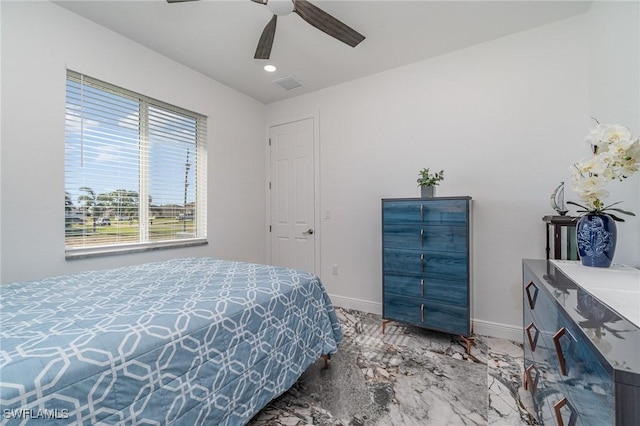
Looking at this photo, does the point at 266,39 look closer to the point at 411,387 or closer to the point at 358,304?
the point at 411,387

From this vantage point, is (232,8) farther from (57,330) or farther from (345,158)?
(57,330)

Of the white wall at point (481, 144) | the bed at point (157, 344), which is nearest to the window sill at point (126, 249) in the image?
the bed at point (157, 344)

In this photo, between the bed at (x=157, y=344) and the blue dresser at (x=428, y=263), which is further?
the blue dresser at (x=428, y=263)

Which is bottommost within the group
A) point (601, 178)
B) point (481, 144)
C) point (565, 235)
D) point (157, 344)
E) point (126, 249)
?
point (157, 344)

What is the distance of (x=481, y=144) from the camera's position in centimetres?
254

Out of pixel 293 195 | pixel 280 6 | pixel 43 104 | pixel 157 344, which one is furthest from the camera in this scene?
pixel 293 195

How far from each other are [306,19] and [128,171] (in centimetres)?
197

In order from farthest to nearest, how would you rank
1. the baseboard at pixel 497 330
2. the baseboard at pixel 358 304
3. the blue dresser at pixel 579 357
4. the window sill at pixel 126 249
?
1. the baseboard at pixel 358 304
2. the baseboard at pixel 497 330
3. the window sill at pixel 126 249
4. the blue dresser at pixel 579 357

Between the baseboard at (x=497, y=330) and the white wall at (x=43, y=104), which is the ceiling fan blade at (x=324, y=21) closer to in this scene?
the white wall at (x=43, y=104)

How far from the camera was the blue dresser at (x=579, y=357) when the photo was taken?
1.73 ft

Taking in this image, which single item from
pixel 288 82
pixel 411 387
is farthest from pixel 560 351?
pixel 288 82

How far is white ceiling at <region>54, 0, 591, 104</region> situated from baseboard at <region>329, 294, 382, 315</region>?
8.21 feet

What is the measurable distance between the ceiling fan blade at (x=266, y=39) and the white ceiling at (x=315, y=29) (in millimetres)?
236

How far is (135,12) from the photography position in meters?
2.13
